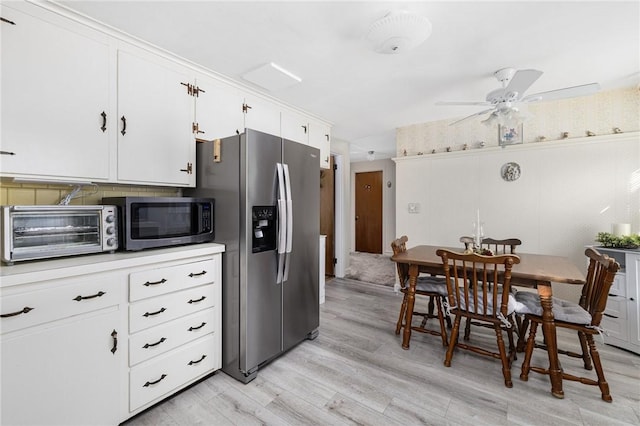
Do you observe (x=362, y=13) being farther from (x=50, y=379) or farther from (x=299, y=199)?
(x=50, y=379)

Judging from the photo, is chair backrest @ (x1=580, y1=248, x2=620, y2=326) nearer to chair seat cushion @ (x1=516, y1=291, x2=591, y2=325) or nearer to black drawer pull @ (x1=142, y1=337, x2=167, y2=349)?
chair seat cushion @ (x1=516, y1=291, x2=591, y2=325)

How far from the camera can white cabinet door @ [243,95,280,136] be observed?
9.21 feet

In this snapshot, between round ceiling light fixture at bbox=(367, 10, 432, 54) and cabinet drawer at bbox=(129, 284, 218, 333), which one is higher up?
round ceiling light fixture at bbox=(367, 10, 432, 54)

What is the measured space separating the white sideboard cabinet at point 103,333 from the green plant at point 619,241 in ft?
11.6

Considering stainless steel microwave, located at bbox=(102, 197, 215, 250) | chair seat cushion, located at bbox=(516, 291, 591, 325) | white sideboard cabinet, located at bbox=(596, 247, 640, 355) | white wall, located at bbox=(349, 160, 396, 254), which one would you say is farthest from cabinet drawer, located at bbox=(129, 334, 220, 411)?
white wall, located at bbox=(349, 160, 396, 254)

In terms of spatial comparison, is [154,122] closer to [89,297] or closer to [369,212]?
[89,297]

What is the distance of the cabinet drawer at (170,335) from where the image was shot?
1.64m

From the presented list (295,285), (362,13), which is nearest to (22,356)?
(295,285)

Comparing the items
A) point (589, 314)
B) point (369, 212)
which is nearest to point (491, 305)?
point (589, 314)

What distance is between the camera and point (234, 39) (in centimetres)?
201

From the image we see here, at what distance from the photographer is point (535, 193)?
3336 millimetres

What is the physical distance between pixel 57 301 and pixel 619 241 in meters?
4.22

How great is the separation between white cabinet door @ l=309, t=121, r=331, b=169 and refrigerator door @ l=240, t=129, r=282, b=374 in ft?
5.30

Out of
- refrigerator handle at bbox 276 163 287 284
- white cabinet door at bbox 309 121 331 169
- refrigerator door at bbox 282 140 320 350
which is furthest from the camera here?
white cabinet door at bbox 309 121 331 169
